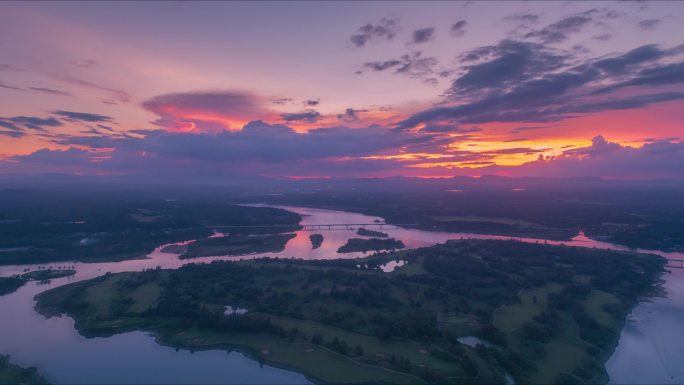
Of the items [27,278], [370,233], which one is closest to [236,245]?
[370,233]

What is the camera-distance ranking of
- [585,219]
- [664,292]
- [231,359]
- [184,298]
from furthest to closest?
1. [585,219]
2. [664,292]
3. [184,298]
4. [231,359]

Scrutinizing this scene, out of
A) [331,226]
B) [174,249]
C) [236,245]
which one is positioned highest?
[331,226]

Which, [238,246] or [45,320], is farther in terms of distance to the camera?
[238,246]

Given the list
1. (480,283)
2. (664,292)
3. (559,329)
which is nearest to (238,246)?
(480,283)

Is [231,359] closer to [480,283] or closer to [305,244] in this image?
[480,283]

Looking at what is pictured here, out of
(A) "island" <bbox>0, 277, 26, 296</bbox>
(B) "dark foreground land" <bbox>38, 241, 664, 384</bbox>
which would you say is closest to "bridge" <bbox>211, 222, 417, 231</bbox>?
(B) "dark foreground land" <bbox>38, 241, 664, 384</bbox>

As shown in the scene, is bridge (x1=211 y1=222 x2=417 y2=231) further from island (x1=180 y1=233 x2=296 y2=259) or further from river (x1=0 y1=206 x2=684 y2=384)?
river (x1=0 y1=206 x2=684 y2=384)

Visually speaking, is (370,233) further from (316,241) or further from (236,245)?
(236,245)

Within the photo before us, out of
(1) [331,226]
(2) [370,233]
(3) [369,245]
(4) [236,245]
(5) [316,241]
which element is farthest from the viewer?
(1) [331,226]
